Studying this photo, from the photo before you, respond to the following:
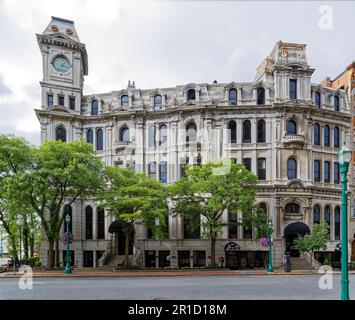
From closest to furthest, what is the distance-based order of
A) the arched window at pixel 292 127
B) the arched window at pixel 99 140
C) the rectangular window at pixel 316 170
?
the arched window at pixel 292 127 → the rectangular window at pixel 316 170 → the arched window at pixel 99 140

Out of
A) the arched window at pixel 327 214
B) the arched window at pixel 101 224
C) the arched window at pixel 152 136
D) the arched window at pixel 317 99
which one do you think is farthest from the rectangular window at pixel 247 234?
the arched window at pixel 317 99

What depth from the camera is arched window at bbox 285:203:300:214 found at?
1419 inches

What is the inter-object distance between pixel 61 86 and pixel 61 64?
1893 millimetres

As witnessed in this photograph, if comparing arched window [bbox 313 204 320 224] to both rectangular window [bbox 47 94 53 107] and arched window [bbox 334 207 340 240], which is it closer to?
arched window [bbox 334 207 340 240]

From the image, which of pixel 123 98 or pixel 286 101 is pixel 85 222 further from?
pixel 286 101

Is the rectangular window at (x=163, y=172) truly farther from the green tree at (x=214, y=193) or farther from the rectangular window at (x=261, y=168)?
the rectangular window at (x=261, y=168)

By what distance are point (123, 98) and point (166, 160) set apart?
273 inches

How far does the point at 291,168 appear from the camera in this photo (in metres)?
36.5

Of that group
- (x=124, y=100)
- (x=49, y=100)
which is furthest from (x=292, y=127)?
(x=49, y=100)

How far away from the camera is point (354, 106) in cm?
3922

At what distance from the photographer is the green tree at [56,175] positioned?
88.0 feet

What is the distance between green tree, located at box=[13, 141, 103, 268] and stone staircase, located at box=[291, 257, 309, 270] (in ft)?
51.5

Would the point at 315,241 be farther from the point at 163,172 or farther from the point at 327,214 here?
the point at 163,172
